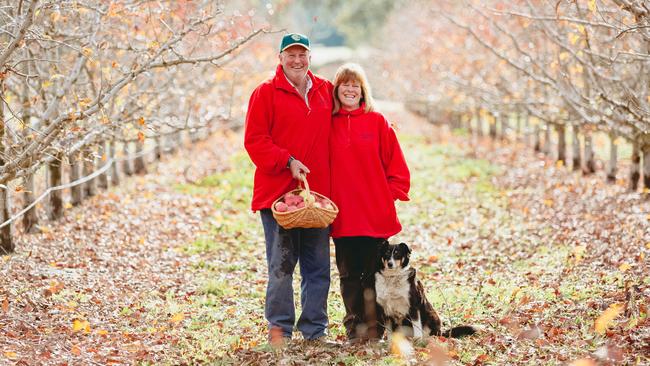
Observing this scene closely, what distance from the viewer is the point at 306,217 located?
5742 mm

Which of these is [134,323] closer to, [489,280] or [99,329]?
[99,329]

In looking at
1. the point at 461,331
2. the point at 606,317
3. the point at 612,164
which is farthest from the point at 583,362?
the point at 612,164

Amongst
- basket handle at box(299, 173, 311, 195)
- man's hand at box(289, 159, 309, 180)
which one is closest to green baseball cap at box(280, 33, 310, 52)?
man's hand at box(289, 159, 309, 180)

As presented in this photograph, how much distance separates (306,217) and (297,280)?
3.85m

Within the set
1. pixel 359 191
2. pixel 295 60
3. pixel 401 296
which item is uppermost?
pixel 295 60

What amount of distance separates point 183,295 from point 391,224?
124 inches

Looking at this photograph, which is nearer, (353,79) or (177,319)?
(353,79)

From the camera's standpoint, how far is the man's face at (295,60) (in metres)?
6.17

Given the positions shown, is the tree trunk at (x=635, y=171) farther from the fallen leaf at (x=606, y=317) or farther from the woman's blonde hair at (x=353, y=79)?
the woman's blonde hair at (x=353, y=79)

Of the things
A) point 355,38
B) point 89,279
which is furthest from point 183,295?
point 355,38

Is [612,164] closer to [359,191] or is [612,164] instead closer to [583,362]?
[359,191]

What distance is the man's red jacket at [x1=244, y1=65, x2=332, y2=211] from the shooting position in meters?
6.12

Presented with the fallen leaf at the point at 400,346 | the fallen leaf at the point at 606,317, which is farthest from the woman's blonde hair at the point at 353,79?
the fallen leaf at the point at 606,317

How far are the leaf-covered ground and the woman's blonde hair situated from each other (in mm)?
2020
